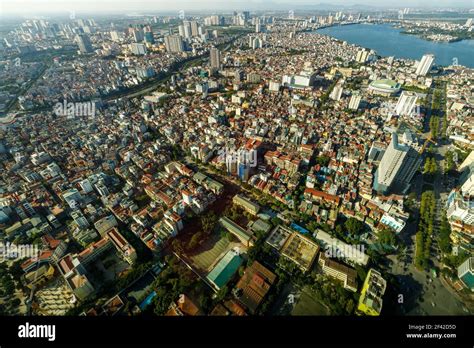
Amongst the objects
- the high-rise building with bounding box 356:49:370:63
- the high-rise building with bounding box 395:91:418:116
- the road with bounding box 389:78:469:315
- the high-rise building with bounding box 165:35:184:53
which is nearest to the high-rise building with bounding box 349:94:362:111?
the high-rise building with bounding box 395:91:418:116

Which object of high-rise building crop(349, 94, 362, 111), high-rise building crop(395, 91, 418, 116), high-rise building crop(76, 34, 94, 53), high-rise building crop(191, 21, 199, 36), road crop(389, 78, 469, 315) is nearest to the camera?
road crop(389, 78, 469, 315)

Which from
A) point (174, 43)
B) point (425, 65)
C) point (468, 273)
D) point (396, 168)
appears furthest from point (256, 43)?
point (468, 273)

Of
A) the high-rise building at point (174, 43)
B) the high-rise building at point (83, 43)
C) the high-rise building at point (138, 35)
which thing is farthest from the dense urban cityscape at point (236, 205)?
the high-rise building at point (138, 35)

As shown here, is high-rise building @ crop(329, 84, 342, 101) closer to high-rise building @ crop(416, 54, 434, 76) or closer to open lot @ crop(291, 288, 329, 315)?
high-rise building @ crop(416, 54, 434, 76)

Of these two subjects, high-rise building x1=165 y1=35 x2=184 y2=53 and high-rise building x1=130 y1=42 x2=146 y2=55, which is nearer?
high-rise building x1=165 y1=35 x2=184 y2=53

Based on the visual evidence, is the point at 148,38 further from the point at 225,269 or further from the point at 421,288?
the point at 421,288

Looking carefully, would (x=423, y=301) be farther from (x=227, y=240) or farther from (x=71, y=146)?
(x=71, y=146)

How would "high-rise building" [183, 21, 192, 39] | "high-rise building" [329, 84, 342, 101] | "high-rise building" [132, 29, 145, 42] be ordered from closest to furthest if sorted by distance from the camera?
"high-rise building" [329, 84, 342, 101], "high-rise building" [132, 29, 145, 42], "high-rise building" [183, 21, 192, 39]

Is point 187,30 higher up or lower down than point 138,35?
higher up
